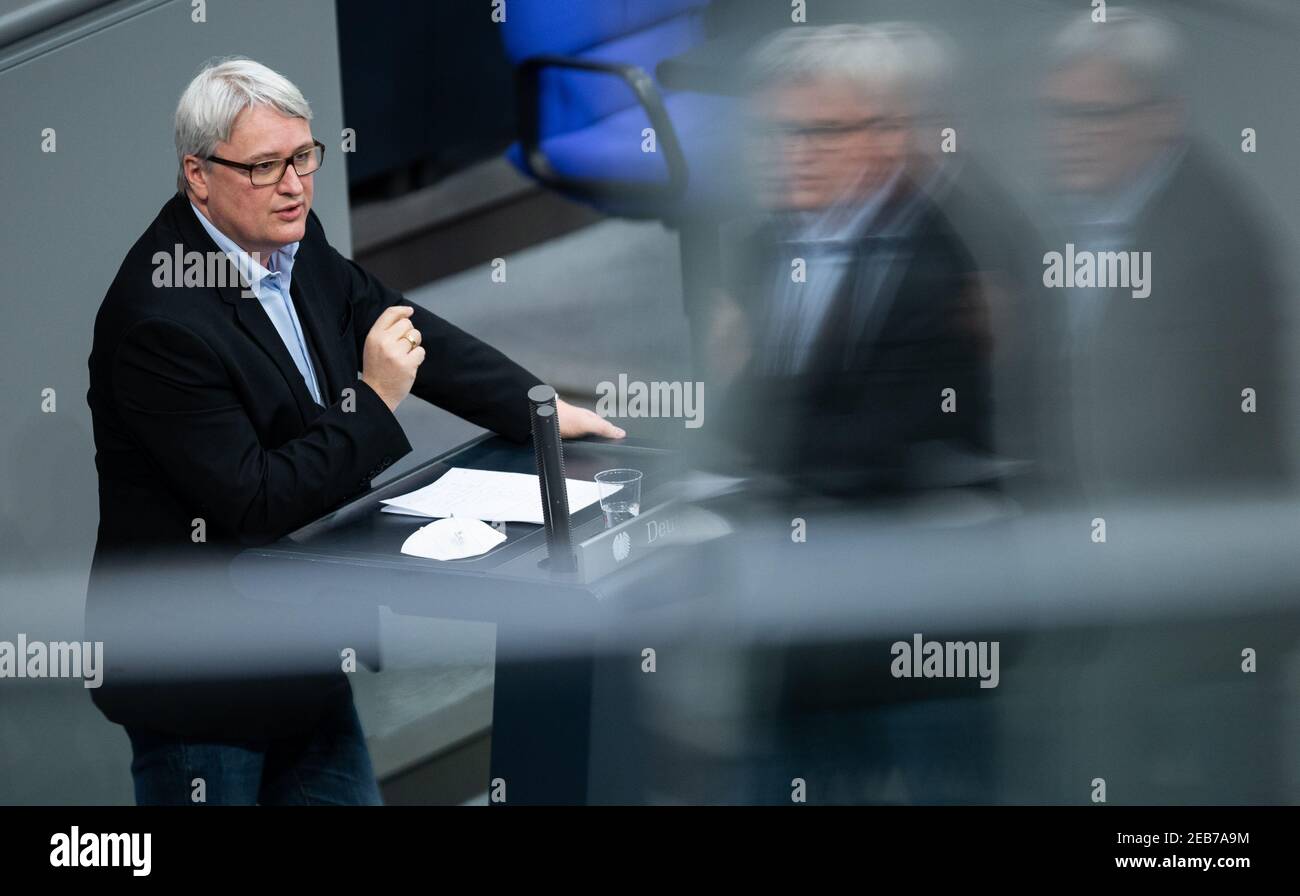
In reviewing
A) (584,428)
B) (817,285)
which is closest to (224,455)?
(584,428)

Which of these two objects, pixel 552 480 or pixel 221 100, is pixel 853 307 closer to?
pixel 552 480

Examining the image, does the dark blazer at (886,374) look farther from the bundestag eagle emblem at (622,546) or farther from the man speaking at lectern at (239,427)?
the bundestag eagle emblem at (622,546)

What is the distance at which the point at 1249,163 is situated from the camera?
2.32 metres

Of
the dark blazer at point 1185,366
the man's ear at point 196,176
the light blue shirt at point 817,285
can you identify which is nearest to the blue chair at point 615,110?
the light blue shirt at point 817,285

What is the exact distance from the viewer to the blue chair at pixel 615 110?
9.59 feet

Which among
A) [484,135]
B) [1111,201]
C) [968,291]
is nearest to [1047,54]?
[1111,201]

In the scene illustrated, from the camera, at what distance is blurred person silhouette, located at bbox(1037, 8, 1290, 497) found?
2.30 metres

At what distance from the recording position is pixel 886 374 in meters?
2.15

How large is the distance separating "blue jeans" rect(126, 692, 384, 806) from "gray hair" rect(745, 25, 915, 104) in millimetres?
1170

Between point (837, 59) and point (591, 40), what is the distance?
0.92 metres

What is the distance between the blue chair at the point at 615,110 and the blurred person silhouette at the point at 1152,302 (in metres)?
0.77

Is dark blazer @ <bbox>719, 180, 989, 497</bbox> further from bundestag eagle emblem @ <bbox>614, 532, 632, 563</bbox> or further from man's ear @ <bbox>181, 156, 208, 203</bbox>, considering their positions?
man's ear @ <bbox>181, 156, 208, 203</bbox>
